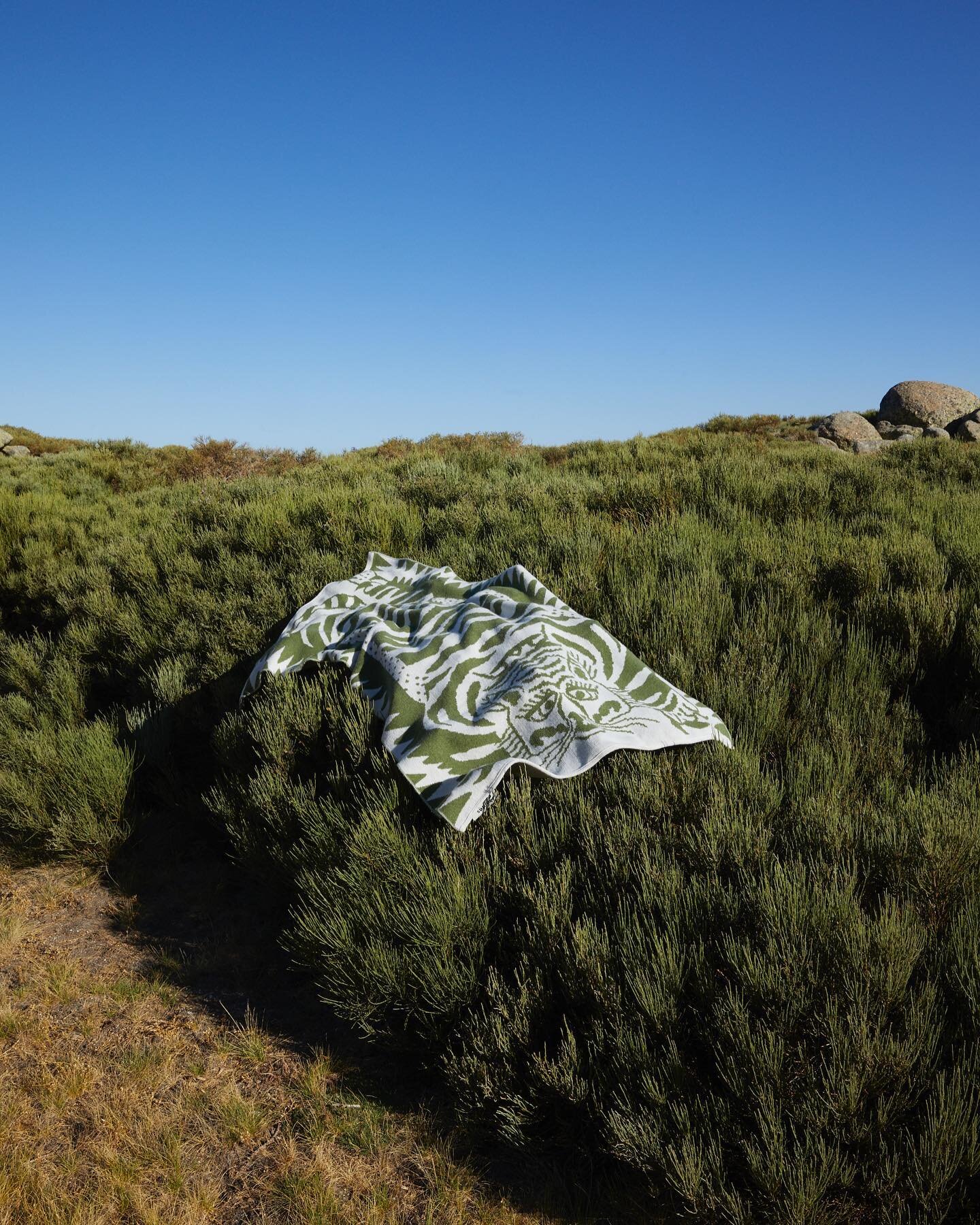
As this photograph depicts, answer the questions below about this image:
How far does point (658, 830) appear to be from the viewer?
2.96 m

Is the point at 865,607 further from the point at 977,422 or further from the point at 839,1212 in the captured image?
the point at 977,422

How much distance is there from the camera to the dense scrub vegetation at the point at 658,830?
6.71 feet

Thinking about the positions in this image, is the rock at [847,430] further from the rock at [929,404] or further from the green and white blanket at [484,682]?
the green and white blanket at [484,682]

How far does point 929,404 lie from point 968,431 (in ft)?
10.2

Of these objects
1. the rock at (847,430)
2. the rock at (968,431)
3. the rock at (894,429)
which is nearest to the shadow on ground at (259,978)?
the rock at (847,430)

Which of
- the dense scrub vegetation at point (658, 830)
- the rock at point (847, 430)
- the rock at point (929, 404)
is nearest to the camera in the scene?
the dense scrub vegetation at point (658, 830)

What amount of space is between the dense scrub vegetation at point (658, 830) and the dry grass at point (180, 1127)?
253mm

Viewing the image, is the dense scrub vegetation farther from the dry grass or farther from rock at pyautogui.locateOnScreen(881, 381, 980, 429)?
rock at pyautogui.locateOnScreen(881, 381, 980, 429)

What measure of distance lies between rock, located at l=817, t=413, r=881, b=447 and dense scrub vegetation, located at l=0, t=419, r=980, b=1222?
46.1 feet

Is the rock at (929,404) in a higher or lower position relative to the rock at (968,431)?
higher

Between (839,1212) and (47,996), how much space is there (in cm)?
314

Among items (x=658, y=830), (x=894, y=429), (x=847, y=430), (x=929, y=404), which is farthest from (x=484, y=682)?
(x=929, y=404)

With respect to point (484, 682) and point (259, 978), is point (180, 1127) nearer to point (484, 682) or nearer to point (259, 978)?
point (259, 978)

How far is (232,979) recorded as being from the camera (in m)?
3.31
